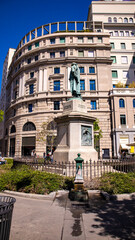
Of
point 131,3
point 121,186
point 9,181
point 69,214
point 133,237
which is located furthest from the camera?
point 131,3

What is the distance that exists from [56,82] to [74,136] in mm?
25325

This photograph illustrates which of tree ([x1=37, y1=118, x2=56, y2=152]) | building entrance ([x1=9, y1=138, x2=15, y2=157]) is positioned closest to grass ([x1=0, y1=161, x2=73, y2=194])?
tree ([x1=37, y1=118, x2=56, y2=152])

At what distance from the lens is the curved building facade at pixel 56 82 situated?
106ft

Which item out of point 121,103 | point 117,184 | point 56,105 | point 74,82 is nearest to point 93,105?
point 121,103

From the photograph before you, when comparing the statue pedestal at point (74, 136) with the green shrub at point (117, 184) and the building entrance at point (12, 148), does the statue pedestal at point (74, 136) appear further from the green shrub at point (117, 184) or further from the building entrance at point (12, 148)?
the building entrance at point (12, 148)

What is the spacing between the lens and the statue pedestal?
10680 mm

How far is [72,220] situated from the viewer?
430cm

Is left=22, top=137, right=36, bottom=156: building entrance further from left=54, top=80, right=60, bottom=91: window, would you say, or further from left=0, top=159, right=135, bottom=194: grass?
left=0, top=159, right=135, bottom=194: grass

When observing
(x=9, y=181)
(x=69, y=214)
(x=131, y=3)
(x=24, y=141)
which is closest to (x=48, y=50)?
(x=24, y=141)

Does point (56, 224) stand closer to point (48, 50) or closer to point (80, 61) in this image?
point (80, 61)

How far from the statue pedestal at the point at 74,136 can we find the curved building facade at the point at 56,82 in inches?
752

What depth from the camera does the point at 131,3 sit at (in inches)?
1779

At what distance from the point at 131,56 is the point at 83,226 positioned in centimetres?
4494

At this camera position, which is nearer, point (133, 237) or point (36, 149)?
point (133, 237)
